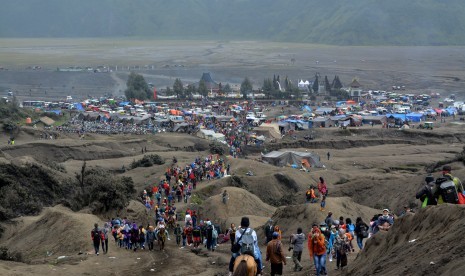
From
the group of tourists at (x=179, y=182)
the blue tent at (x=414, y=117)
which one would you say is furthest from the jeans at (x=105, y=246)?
the blue tent at (x=414, y=117)

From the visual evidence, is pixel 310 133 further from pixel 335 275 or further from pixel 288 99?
pixel 335 275

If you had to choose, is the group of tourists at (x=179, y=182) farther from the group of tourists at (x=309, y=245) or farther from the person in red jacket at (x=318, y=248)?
the person in red jacket at (x=318, y=248)

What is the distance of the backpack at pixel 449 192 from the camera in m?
11.3

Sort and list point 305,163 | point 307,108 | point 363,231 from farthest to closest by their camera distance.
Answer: point 307,108
point 305,163
point 363,231

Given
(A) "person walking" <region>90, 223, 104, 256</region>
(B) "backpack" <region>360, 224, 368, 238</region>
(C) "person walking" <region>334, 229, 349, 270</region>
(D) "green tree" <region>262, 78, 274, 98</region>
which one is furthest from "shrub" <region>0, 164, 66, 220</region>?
(D) "green tree" <region>262, 78, 274, 98</region>

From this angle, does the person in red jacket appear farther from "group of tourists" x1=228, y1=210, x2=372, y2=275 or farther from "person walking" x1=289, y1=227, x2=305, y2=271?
"person walking" x1=289, y1=227, x2=305, y2=271

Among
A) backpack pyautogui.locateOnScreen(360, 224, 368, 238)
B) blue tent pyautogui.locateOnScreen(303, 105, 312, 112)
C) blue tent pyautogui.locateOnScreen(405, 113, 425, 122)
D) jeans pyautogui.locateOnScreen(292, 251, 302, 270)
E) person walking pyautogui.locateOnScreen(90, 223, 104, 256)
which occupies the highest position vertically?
backpack pyautogui.locateOnScreen(360, 224, 368, 238)

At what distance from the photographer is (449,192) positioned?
1141 centimetres

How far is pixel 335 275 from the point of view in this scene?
12.6 meters

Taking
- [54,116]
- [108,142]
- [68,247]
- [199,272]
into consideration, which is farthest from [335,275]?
[54,116]

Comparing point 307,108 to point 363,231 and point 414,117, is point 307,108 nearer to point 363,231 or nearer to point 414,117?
point 414,117

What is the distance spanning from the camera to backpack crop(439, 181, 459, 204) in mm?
11290

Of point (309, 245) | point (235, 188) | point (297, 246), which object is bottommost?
point (235, 188)

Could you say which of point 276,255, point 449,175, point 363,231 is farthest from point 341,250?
point 449,175
